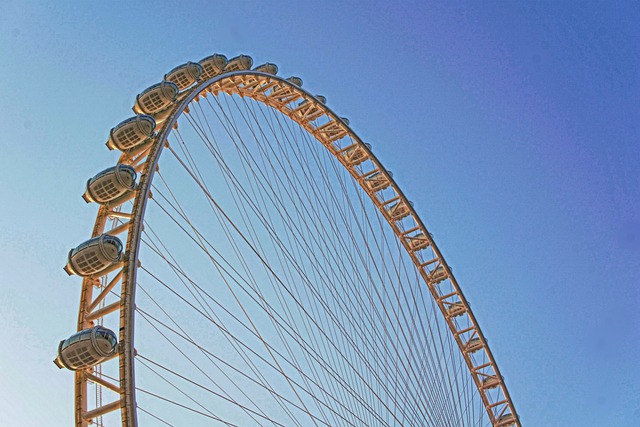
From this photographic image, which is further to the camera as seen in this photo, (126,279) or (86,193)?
(86,193)

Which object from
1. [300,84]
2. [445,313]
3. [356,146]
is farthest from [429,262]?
[300,84]

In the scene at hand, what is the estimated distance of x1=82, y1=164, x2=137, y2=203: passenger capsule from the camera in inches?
768

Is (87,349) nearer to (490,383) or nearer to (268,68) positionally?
(268,68)

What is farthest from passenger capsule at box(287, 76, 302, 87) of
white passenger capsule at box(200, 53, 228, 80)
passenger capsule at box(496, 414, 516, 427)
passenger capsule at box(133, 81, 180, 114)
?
passenger capsule at box(496, 414, 516, 427)

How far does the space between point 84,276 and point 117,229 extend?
146cm

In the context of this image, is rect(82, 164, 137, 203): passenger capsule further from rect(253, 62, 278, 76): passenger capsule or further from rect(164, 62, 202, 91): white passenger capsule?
rect(253, 62, 278, 76): passenger capsule

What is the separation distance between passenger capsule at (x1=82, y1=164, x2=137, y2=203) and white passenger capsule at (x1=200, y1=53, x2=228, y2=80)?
663 centimetres

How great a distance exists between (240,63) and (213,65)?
7.75 ft

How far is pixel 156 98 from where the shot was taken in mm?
22766

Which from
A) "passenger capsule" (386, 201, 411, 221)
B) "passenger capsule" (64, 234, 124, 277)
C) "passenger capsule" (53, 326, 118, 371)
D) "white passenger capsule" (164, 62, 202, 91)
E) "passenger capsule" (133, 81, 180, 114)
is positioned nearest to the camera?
"passenger capsule" (53, 326, 118, 371)

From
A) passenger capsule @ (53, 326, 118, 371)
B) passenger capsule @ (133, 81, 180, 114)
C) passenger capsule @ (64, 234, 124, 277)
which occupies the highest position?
passenger capsule @ (133, 81, 180, 114)

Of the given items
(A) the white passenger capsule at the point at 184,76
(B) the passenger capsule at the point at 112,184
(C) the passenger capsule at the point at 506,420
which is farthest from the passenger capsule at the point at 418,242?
(B) the passenger capsule at the point at 112,184

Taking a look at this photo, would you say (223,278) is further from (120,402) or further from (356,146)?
(356,146)

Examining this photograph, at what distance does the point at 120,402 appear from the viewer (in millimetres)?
15508
